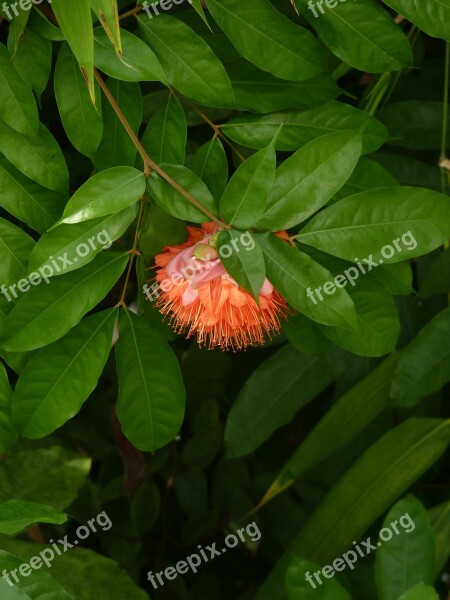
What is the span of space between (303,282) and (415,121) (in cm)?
45

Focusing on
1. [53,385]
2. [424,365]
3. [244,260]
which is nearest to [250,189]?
[244,260]

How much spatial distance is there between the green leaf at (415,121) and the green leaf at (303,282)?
41 cm

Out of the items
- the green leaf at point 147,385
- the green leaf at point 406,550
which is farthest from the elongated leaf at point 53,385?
the green leaf at point 406,550

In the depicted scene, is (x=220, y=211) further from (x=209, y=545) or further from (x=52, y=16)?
(x=209, y=545)

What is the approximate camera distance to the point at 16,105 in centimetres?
78

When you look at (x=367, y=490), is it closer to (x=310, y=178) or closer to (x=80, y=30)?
(x=310, y=178)

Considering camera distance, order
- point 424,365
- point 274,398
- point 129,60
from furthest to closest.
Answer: point 274,398
point 424,365
point 129,60

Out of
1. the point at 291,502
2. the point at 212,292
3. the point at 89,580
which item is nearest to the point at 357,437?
the point at 291,502

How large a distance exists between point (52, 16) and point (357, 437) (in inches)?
30.3

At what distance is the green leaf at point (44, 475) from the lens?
1.16m

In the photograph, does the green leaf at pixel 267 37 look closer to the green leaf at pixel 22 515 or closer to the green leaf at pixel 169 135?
the green leaf at pixel 169 135

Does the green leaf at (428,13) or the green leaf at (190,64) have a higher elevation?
the green leaf at (190,64)

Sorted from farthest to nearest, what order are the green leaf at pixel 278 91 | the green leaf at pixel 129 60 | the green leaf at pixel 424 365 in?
the green leaf at pixel 424 365, the green leaf at pixel 278 91, the green leaf at pixel 129 60

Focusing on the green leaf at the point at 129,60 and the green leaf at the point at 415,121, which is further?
the green leaf at the point at 415,121
